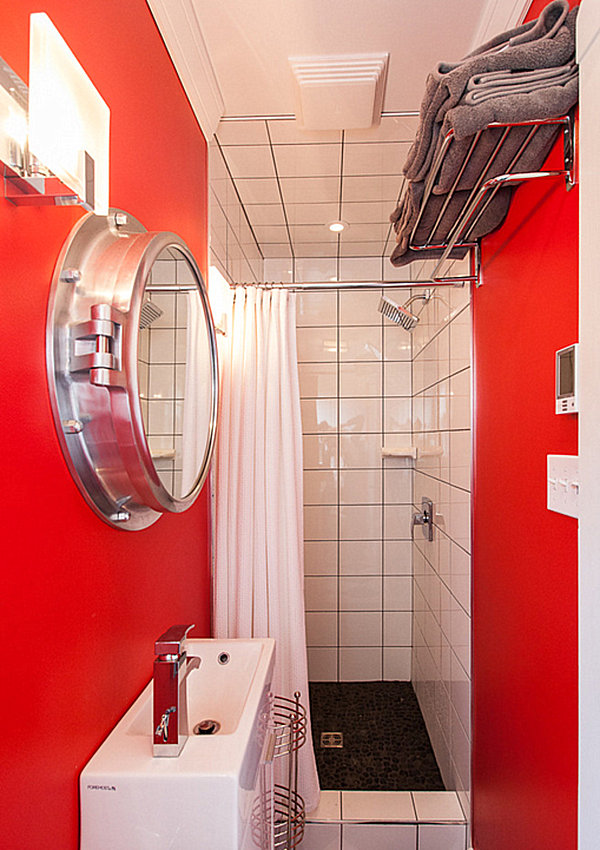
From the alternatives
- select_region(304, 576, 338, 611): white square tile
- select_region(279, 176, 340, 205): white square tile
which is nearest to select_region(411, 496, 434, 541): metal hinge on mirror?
select_region(304, 576, 338, 611): white square tile

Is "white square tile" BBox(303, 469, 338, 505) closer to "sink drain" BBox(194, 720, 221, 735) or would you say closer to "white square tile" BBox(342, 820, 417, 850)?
"white square tile" BBox(342, 820, 417, 850)

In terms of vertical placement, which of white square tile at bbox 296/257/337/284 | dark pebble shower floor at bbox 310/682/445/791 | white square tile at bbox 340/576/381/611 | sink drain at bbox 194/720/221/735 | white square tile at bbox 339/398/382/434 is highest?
white square tile at bbox 296/257/337/284

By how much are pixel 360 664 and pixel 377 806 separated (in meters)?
1.30

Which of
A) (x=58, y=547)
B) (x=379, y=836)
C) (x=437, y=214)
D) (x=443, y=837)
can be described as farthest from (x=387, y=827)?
(x=437, y=214)

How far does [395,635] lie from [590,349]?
2.63m

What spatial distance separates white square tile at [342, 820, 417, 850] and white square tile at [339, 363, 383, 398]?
2.03 metres

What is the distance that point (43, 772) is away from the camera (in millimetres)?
826

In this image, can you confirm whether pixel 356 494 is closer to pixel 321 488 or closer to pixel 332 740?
pixel 321 488

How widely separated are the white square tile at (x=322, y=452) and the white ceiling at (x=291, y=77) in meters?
1.23

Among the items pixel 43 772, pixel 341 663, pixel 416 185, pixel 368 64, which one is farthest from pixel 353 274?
pixel 43 772

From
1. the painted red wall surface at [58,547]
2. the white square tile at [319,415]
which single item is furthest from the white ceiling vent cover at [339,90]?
the white square tile at [319,415]

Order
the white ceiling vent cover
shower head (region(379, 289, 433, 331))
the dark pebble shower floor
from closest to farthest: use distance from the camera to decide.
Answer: the white ceiling vent cover < the dark pebble shower floor < shower head (region(379, 289, 433, 331))

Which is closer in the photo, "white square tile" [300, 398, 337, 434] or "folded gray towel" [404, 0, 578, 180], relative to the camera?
"folded gray towel" [404, 0, 578, 180]

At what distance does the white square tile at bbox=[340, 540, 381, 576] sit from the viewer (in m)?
3.21
